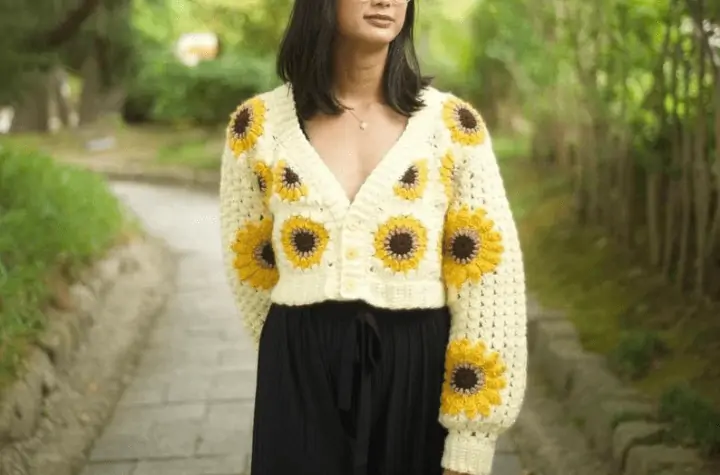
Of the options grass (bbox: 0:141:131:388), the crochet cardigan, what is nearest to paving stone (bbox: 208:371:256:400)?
grass (bbox: 0:141:131:388)

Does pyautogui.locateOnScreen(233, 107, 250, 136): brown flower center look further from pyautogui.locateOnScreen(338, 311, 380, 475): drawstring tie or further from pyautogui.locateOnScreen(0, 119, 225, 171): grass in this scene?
pyautogui.locateOnScreen(0, 119, 225, 171): grass

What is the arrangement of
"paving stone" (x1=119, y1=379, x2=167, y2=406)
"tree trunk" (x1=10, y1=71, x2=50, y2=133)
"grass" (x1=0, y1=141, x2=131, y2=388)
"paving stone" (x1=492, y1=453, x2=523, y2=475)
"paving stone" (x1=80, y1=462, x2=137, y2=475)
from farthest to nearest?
"tree trunk" (x1=10, y1=71, x2=50, y2=133), "paving stone" (x1=119, y1=379, x2=167, y2=406), "grass" (x1=0, y1=141, x2=131, y2=388), "paving stone" (x1=80, y1=462, x2=137, y2=475), "paving stone" (x1=492, y1=453, x2=523, y2=475)

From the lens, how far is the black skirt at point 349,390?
1592mm

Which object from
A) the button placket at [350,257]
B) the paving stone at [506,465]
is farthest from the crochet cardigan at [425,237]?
the paving stone at [506,465]

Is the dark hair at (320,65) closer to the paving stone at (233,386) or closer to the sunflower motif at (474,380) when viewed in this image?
the sunflower motif at (474,380)

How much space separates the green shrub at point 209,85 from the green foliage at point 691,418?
30.4 feet

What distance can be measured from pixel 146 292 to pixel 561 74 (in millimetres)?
2882

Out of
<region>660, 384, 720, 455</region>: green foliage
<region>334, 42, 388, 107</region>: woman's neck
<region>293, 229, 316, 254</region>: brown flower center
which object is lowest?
<region>660, 384, 720, 455</region>: green foliage

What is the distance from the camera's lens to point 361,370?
159 cm

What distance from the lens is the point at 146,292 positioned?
5.31 m

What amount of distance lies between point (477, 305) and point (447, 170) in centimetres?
25

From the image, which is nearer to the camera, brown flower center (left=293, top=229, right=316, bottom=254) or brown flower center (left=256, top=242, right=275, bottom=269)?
brown flower center (left=293, top=229, right=316, bottom=254)

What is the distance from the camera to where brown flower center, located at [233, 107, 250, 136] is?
1.64m

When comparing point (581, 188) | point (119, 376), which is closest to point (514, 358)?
point (119, 376)
